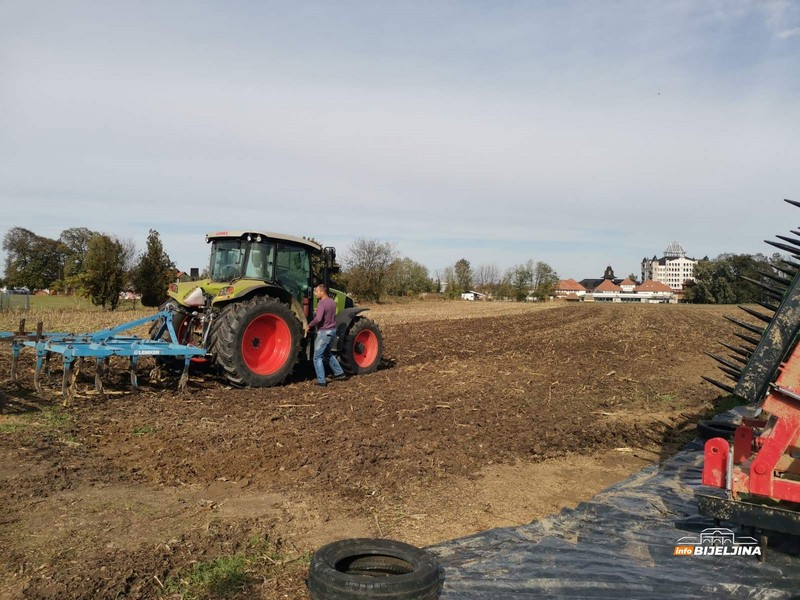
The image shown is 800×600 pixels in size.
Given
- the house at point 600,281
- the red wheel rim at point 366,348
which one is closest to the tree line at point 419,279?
the red wheel rim at point 366,348

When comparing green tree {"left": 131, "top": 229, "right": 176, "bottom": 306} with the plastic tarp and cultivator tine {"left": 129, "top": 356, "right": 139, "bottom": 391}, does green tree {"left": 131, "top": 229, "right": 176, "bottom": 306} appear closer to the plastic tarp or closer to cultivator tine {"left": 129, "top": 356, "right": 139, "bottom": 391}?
cultivator tine {"left": 129, "top": 356, "right": 139, "bottom": 391}

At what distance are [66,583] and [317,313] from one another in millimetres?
6552

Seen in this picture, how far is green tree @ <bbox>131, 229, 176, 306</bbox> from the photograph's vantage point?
2634 cm

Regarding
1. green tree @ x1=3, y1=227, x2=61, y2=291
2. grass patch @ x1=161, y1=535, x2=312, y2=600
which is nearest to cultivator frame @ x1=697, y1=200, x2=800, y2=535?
grass patch @ x1=161, y1=535, x2=312, y2=600

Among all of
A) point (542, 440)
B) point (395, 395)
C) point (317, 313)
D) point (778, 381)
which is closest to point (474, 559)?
point (778, 381)

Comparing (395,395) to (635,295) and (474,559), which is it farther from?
(635,295)

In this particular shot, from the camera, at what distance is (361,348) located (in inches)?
435

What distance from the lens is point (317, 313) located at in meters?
9.74

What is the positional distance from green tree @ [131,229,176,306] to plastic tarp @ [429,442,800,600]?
24816mm

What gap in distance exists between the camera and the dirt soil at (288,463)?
3.86 meters

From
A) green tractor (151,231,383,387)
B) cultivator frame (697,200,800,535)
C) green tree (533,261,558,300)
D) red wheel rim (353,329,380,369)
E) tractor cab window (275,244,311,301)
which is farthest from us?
green tree (533,261,558,300)

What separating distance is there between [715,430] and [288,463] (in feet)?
14.6

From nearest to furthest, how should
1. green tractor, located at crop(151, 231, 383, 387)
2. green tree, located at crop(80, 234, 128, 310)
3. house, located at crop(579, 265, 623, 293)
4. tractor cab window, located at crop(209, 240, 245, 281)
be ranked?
green tractor, located at crop(151, 231, 383, 387) < tractor cab window, located at crop(209, 240, 245, 281) < green tree, located at crop(80, 234, 128, 310) < house, located at crop(579, 265, 623, 293)

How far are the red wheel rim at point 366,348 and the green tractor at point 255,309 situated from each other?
0.28 meters
